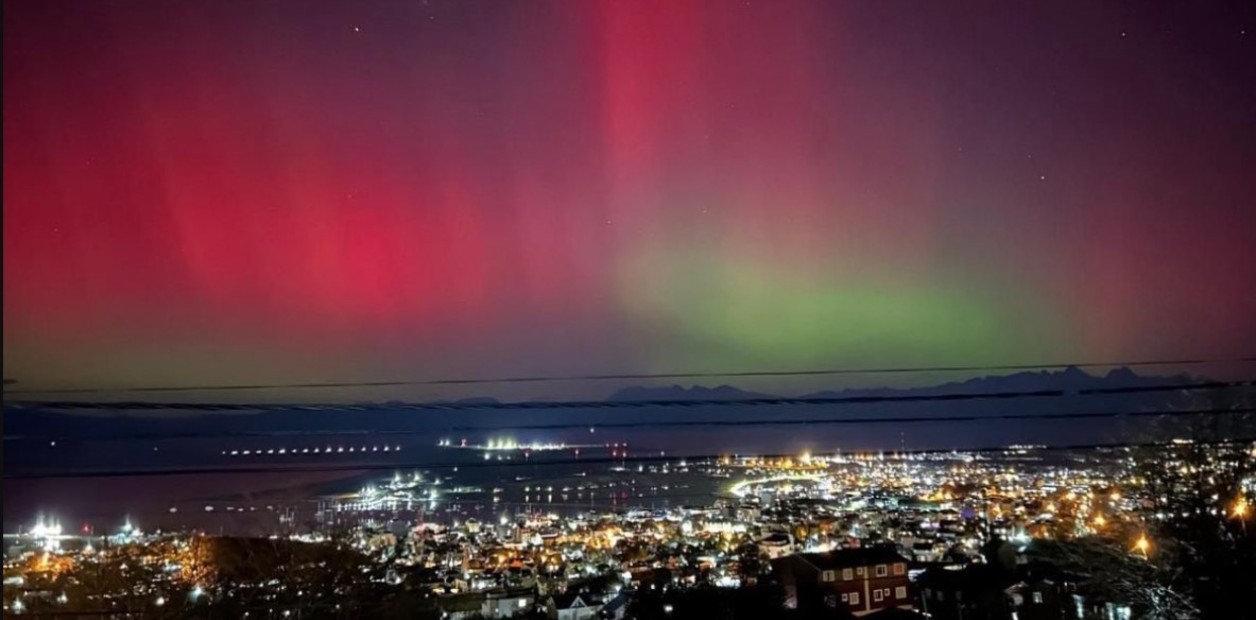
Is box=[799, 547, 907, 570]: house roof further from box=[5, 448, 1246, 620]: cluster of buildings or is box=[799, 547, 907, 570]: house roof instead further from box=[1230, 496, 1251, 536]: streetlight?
box=[1230, 496, 1251, 536]: streetlight

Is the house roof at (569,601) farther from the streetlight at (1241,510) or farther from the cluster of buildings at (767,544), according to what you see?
the streetlight at (1241,510)

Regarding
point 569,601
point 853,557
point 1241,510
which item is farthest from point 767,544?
point 1241,510

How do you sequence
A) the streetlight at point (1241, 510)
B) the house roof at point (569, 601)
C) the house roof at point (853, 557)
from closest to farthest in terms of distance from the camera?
1. the streetlight at point (1241, 510)
2. the house roof at point (569, 601)
3. the house roof at point (853, 557)

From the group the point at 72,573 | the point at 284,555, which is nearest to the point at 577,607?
the point at 284,555

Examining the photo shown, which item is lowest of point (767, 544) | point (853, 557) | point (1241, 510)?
point (853, 557)

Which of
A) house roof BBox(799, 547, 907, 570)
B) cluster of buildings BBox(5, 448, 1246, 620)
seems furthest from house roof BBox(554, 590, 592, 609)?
house roof BBox(799, 547, 907, 570)

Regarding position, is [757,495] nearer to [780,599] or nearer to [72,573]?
[780,599]

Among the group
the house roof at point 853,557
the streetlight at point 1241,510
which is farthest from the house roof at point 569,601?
the streetlight at point 1241,510

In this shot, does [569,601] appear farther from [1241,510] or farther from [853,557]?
[1241,510]
